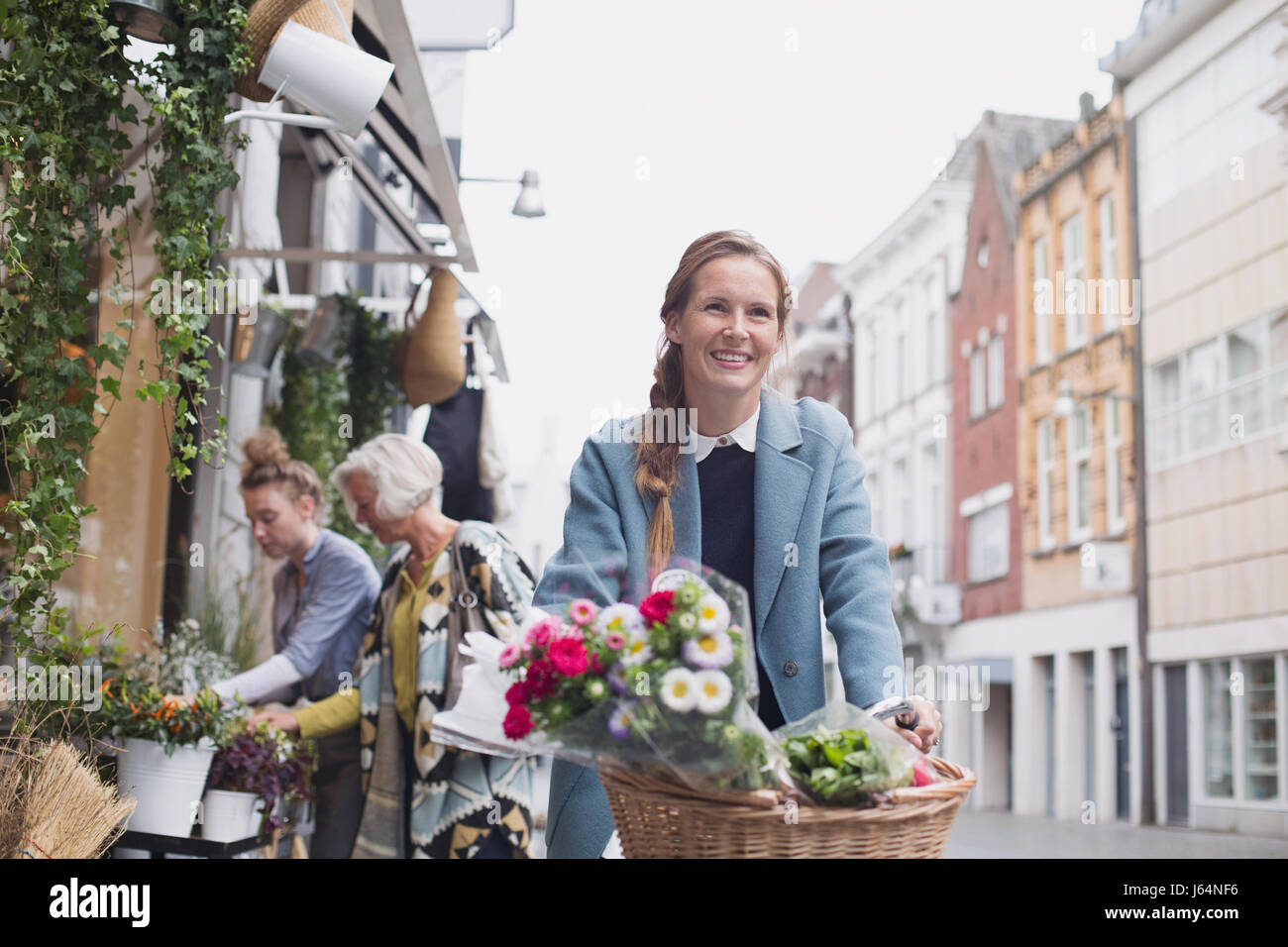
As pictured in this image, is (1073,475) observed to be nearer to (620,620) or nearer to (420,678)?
(420,678)

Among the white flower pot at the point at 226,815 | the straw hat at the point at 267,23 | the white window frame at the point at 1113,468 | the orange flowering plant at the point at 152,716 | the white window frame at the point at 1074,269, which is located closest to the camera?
the straw hat at the point at 267,23

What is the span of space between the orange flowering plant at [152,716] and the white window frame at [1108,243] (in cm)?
1764

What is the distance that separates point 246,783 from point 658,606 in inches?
104

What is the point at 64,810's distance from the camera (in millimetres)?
2160

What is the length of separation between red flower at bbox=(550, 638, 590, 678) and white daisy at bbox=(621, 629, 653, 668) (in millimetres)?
38

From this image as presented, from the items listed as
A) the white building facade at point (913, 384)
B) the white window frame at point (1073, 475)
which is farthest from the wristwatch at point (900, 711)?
the white building facade at point (913, 384)

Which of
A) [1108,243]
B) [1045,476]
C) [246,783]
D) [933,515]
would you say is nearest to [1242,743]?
[1045,476]

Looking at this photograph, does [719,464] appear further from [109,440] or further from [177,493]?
[177,493]

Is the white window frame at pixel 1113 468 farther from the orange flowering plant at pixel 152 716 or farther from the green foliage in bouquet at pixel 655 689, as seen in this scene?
the green foliage in bouquet at pixel 655 689

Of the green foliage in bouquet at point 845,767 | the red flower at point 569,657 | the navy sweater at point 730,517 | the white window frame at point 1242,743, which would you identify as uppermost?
the navy sweater at point 730,517

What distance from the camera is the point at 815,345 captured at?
33.5 meters

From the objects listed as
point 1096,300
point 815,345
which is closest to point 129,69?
point 1096,300

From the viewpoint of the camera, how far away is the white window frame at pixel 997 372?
77.6 ft
